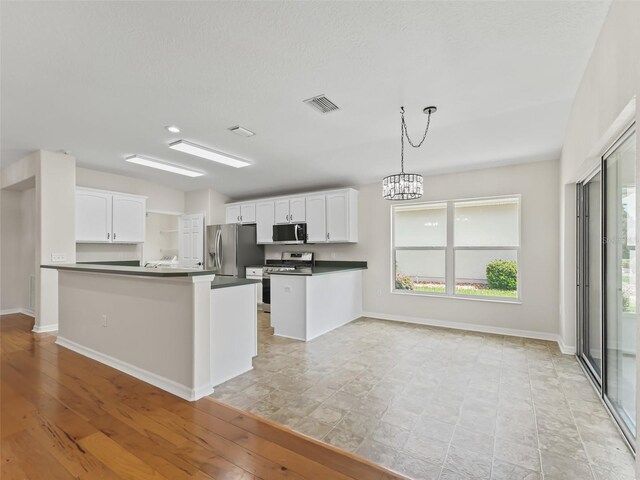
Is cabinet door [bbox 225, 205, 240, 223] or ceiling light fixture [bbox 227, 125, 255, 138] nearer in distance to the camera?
ceiling light fixture [bbox 227, 125, 255, 138]

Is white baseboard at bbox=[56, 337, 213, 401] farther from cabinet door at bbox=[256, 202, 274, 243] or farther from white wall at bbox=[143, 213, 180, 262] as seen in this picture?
white wall at bbox=[143, 213, 180, 262]

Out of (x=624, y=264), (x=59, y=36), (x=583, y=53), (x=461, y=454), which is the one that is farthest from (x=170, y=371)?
(x=583, y=53)

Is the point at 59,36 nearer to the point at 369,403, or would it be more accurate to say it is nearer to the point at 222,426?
the point at 222,426

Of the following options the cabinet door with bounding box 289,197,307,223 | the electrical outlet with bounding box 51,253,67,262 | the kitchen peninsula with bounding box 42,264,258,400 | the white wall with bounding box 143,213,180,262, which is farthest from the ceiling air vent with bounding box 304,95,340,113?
the white wall with bounding box 143,213,180,262

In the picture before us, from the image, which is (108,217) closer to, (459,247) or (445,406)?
(445,406)

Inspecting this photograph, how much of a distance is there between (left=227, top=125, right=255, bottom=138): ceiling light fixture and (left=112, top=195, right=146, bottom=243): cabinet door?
3295 mm

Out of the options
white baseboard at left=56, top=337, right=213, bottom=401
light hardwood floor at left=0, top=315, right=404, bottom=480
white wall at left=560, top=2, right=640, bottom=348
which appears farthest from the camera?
white baseboard at left=56, top=337, right=213, bottom=401

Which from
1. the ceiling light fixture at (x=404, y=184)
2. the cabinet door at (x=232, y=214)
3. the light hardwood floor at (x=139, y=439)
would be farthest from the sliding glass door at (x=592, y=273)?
the cabinet door at (x=232, y=214)

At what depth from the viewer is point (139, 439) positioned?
6.43 feet

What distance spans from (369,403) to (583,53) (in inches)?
117

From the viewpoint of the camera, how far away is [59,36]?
2010mm

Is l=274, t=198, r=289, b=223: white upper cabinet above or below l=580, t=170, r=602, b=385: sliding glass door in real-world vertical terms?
above

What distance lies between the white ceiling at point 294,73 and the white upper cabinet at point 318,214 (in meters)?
1.56

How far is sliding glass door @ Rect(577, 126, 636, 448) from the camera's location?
6.83 feet
